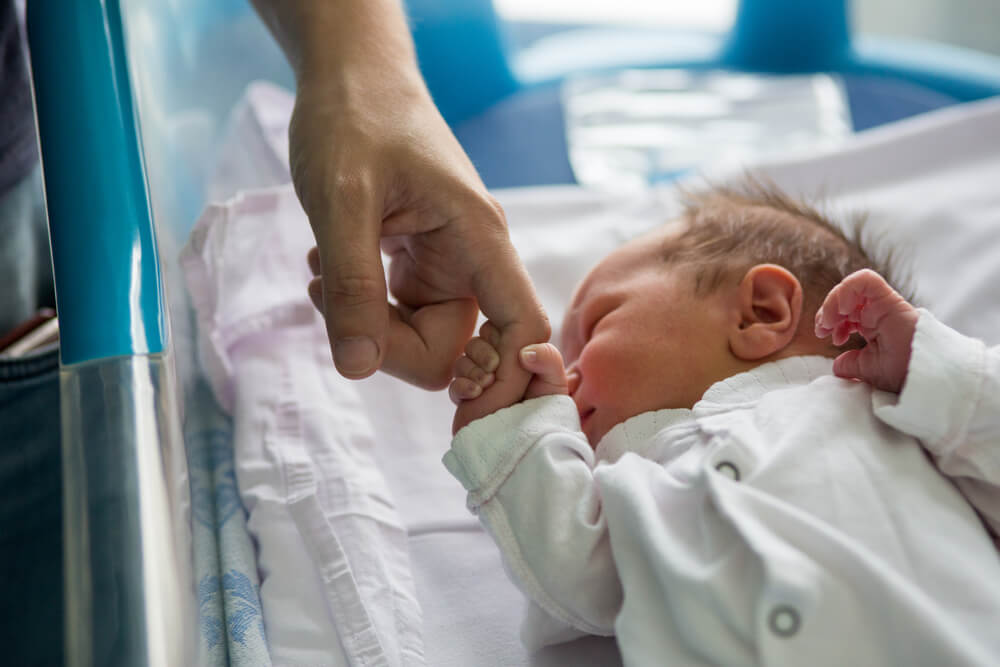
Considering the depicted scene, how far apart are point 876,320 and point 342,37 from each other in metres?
0.47

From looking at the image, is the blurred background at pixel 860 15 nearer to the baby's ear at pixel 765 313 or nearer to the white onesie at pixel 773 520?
the baby's ear at pixel 765 313

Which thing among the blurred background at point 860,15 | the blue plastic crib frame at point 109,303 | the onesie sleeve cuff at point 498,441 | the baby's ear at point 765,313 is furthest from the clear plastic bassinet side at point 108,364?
the blurred background at point 860,15

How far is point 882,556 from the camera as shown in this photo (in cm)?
60

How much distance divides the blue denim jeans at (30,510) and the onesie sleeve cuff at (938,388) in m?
0.61

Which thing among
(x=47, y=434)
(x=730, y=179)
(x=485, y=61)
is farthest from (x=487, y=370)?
(x=485, y=61)

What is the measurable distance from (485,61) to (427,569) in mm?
1035

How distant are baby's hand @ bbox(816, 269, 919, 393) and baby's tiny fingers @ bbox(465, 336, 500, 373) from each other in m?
0.24

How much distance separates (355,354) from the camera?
648 millimetres

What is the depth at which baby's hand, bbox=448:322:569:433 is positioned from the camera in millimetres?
722

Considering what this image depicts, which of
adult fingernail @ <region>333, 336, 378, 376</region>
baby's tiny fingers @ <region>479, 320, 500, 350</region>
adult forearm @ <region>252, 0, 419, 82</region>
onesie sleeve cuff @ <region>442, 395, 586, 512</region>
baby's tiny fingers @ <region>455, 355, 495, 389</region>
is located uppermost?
adult forearm @ <region>252, 0, 419, 82</region>

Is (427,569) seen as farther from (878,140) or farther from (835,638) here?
(878,140)

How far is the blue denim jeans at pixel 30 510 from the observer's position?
0.74 meters

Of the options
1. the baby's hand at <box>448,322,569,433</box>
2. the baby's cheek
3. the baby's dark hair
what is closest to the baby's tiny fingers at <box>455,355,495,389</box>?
the baby's hand at <box>448,322,569,433</box>

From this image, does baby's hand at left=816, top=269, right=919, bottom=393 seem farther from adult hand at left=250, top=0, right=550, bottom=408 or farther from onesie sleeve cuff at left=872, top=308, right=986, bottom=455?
adult hand at left=250, top=0, right=550, bottom=408
